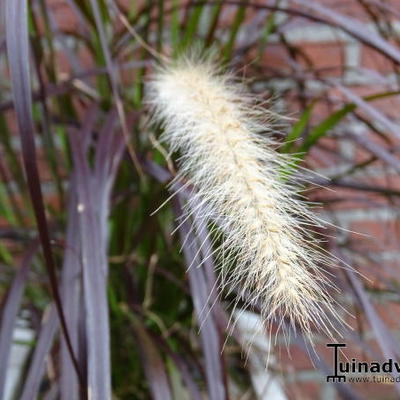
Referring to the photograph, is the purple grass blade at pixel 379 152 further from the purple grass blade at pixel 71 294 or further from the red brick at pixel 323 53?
the red brick at pixel 323 53

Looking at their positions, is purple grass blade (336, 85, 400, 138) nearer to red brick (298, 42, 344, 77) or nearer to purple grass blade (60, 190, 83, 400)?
purple grass blade (60, 190, 83, 400)

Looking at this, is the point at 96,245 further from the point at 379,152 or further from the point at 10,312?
the point at 379,152

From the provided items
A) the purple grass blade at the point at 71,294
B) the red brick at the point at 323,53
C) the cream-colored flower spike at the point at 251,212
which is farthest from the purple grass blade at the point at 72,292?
the red brick at the point at 323,53

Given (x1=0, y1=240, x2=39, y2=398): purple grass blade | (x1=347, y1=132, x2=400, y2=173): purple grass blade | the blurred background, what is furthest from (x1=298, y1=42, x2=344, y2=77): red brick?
(x1=0, y1=240, x2=39, y2=398): purple grass blade

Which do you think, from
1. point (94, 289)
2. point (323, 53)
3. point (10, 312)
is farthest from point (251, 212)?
point (323, 53)

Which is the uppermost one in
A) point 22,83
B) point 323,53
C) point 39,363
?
point 323,53
